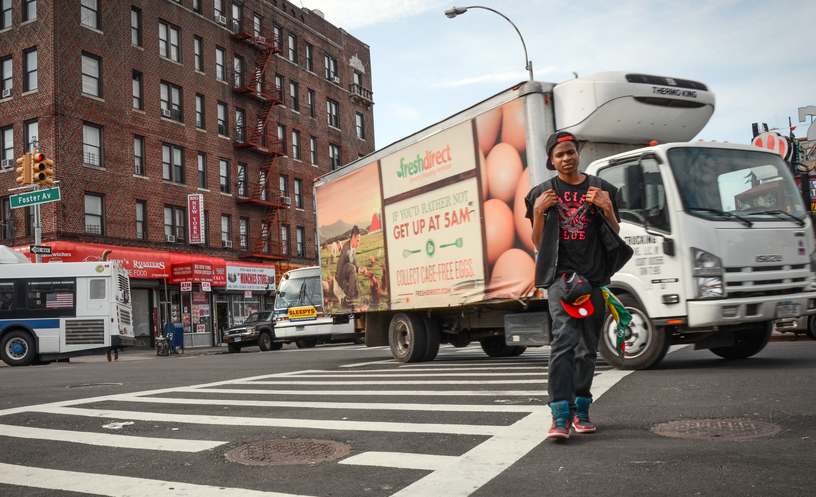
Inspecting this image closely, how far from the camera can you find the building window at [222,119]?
1479 inches

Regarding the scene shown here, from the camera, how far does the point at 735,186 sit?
848cm

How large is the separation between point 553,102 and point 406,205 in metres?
3.30

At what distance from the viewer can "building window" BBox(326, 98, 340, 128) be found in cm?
4753

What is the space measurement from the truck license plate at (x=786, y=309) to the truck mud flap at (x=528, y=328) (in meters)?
2.68

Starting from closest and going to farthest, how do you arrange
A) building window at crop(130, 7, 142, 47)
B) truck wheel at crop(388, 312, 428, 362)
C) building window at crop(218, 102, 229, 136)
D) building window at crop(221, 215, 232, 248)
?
1. truck wheel at crop(388, 312, 428, 362)
2. building window at crop(130, 7, 142, 47)
3. building window at crop(221, 215, 232, 248)
4. building window at crop(218, 102, 229, 136)

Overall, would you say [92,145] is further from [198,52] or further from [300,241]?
[300,241]

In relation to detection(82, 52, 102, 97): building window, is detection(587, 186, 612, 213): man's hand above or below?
below

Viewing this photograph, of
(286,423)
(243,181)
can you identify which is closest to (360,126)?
(243,181)

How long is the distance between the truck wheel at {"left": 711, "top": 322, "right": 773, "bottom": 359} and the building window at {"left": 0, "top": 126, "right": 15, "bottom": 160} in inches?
1133

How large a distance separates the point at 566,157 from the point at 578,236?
20.0 inches

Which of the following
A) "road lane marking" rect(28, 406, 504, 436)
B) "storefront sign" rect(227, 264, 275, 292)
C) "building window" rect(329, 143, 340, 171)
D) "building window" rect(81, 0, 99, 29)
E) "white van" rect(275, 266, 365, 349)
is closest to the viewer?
"road lane marking" rect(28, 406, 504, 436)

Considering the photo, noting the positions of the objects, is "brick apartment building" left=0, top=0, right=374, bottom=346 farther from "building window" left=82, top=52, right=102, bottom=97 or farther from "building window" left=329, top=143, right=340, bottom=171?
"building window" left=329, top=143, right=340, bottom=171

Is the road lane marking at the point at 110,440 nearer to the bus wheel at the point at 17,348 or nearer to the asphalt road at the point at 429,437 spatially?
the asphalt road at the point at 429,437

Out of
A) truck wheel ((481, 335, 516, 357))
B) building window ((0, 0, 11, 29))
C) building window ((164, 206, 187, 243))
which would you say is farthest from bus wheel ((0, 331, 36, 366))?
building window ((0, 0, 11, 29))
